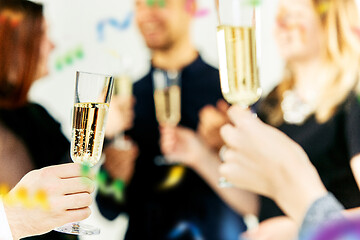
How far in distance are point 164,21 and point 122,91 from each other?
43cm

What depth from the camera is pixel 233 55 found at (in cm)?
116

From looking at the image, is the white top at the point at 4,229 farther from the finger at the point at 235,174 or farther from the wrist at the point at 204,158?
the wrist at the point at 204,158

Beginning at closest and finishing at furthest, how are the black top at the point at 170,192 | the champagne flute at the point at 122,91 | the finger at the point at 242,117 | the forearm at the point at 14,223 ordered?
the forearm at the point at 14,223 < the finger at the point at 242,117 < the champagne flute at the point at 122,91 < the black top at the point at 170,192

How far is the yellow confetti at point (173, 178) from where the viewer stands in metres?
2.33

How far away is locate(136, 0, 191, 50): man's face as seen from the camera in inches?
92.0

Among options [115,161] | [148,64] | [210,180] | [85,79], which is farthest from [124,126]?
[85,79]

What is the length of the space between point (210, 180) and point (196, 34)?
72 cm

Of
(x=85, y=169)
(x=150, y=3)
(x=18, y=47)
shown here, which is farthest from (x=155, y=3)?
(x=85, y=169)

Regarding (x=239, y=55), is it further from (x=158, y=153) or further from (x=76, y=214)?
(x=158, y=153)

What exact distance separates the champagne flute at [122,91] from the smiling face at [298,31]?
0.73 m

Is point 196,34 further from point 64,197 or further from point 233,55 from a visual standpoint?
point 64,197

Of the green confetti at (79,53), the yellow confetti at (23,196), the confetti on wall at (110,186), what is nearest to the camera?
the yellow confetti at (23,196)

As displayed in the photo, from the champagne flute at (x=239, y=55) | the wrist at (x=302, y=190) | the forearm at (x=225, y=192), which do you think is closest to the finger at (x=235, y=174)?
the wrist at (x=302, y=190)

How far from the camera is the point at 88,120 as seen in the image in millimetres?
1065
